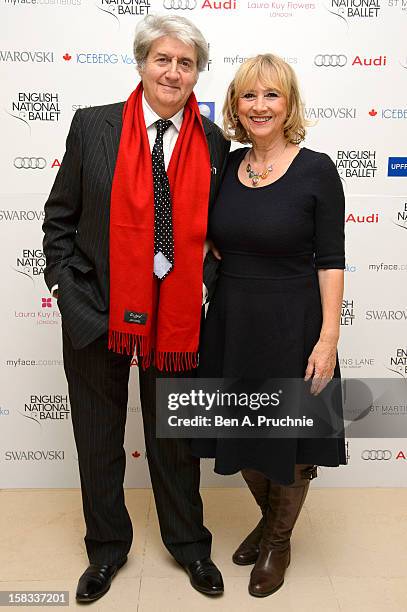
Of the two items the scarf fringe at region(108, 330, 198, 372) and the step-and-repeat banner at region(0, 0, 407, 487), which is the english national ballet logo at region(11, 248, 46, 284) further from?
the scarf fringe at region(108, 330, 198, 372)

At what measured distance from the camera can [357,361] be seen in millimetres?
2734

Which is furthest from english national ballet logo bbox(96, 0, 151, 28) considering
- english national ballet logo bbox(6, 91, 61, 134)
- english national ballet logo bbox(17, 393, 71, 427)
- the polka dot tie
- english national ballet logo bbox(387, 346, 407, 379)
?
english national ballet logo bbox(387, 346, 407, 379)

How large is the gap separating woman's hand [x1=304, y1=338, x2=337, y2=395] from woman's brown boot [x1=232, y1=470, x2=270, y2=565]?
0.40 meters

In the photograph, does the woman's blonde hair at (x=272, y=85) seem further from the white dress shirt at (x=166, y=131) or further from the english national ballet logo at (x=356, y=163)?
the english national ballet logo at (x=356, y=163)

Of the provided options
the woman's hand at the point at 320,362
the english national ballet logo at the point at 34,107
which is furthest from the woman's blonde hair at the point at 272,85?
the english national ballet logo at the point at 34,107

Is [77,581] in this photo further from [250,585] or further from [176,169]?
[176,169]

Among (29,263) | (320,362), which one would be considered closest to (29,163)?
(29,263)

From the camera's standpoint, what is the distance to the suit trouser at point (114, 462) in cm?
196

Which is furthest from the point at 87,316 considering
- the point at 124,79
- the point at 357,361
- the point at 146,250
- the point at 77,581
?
the point at 357,361

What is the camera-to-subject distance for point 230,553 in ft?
7.41

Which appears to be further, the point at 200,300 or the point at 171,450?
the point at 171,450

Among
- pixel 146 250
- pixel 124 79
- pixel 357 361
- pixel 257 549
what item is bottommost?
pixel 257 549

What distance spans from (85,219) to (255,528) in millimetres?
1223

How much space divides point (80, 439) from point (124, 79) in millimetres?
1344
